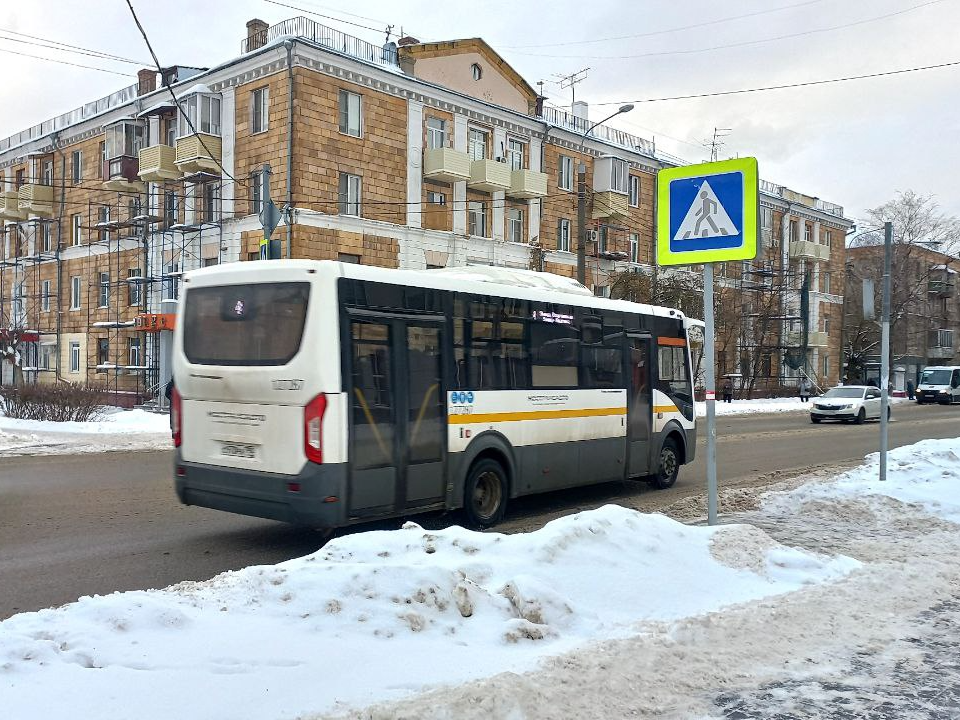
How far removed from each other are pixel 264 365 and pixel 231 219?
26940 millimetres

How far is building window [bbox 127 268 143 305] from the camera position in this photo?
38781 millimetres

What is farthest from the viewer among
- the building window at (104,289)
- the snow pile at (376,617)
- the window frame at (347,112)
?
the building window at (104,289)

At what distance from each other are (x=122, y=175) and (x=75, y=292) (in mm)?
8766

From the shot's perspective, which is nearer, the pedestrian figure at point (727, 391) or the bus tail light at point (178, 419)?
the bus tail light at point (178, 419)

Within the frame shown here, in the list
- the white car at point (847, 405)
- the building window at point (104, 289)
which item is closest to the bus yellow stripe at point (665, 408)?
the white car at point (847, 405)

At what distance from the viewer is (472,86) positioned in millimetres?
38312

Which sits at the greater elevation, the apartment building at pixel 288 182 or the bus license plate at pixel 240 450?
the apartment building at pixel 288 182

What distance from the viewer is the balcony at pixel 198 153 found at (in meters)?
33.3

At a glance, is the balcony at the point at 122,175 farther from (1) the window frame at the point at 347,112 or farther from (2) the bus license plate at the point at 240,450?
(2) the bus license plate at the point at 240,450

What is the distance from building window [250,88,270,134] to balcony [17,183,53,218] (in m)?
16.2

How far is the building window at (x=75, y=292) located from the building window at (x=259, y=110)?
52.2ft

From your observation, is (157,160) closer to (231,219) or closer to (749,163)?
(231,219)

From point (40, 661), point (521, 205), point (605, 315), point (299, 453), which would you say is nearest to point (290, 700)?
point (40, 661)

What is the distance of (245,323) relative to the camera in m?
8.21
